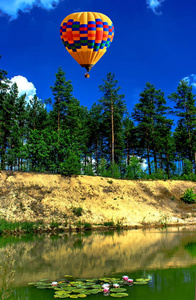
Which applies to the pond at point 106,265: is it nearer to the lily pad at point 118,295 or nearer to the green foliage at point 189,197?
the lily pad at point 118,295

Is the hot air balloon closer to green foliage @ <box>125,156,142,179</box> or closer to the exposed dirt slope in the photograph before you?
the exposed dirt slope

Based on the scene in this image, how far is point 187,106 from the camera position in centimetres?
5588

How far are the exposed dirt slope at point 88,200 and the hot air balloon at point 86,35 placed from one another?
50.5 feet

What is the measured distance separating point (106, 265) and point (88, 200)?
845 inches

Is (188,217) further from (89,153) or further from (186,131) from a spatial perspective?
(89,153)

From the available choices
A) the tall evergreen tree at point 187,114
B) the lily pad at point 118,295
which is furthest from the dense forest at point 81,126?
the lily pad at point 118,295

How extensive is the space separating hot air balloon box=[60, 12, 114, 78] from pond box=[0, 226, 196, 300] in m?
15.8

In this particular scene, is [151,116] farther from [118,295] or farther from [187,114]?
[118,295]

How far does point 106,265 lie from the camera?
1320 cm

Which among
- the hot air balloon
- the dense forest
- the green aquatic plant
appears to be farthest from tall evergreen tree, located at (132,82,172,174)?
the green aquatic plant

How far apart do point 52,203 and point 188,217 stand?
17972mm

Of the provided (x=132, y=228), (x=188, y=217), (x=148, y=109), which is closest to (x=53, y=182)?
(x=132, y=228)

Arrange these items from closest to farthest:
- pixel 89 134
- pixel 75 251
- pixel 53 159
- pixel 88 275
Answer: pixel 88 275, pixel 75 251, pixel 53 159, pixel 89 134

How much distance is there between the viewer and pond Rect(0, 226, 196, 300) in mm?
8773
